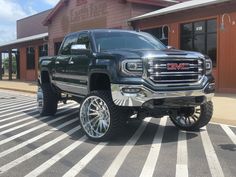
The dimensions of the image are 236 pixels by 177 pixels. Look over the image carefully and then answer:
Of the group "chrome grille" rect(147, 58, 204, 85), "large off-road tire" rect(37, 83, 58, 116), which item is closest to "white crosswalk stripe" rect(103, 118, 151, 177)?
"chrome grille" rect(147, 58, 204, 85)

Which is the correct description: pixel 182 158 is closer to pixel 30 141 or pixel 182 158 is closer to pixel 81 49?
pixel 30 141

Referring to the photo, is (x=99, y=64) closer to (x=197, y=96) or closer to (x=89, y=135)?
(x=89, y=135)

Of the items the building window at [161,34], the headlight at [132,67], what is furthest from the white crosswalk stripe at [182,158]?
the building window at [161,34]

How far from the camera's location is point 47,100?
12.0 meters

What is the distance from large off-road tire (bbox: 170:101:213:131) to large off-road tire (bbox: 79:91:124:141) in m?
1.35

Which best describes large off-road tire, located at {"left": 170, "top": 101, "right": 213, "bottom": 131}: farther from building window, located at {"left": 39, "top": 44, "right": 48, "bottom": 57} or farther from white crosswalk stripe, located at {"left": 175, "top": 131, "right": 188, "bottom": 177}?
building window, located at {"left": 39, "top": 44, "right": 48, "bottom": 57}

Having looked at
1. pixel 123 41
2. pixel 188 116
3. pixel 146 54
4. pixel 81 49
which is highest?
pixel 123 41

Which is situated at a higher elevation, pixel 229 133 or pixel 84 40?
pixel 84 40

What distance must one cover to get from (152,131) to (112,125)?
161cm

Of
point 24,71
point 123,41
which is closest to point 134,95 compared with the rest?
point 123,41

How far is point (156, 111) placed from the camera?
8242 millimetres

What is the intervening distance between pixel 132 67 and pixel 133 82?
0.26m

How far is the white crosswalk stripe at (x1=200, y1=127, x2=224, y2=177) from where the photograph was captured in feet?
20.7

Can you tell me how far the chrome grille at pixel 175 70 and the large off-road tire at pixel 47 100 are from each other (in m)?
4.59
